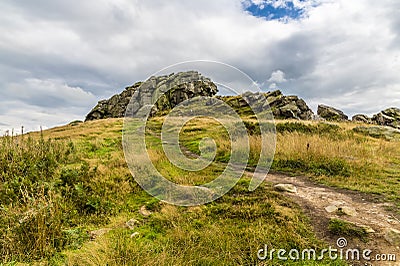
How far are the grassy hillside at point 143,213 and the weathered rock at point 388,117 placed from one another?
2492cm

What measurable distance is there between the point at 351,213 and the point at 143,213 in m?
4.78

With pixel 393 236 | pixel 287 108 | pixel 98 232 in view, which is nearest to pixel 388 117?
pixel 287 108

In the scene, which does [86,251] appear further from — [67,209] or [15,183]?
[15,183]

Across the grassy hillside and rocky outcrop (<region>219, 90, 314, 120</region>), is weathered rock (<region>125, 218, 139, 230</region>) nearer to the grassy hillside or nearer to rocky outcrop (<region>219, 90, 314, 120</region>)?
the grassy hillside

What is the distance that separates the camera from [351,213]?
18.2ft

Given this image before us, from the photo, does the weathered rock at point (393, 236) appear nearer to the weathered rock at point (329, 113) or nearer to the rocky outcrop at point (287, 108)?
the weathered rock at point (329, 113)

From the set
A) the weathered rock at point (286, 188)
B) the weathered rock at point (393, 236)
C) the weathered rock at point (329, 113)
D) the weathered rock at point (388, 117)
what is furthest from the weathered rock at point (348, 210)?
the weathered rock at point (329, 113)

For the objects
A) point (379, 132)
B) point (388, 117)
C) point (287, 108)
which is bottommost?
point (379, 132)

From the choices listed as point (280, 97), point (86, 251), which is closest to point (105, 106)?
point (280, 97)

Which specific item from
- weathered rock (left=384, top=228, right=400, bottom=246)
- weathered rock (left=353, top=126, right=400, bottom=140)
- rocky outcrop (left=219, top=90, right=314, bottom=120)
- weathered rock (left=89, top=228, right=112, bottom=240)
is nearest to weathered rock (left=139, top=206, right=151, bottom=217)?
weathered rock (left=89, top=228, right=112, bottom=240)

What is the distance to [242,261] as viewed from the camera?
13.5 feet

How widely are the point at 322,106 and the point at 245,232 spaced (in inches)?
1710

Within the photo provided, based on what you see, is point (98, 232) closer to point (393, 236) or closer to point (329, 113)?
point (393, 236)

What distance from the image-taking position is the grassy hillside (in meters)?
4.25
